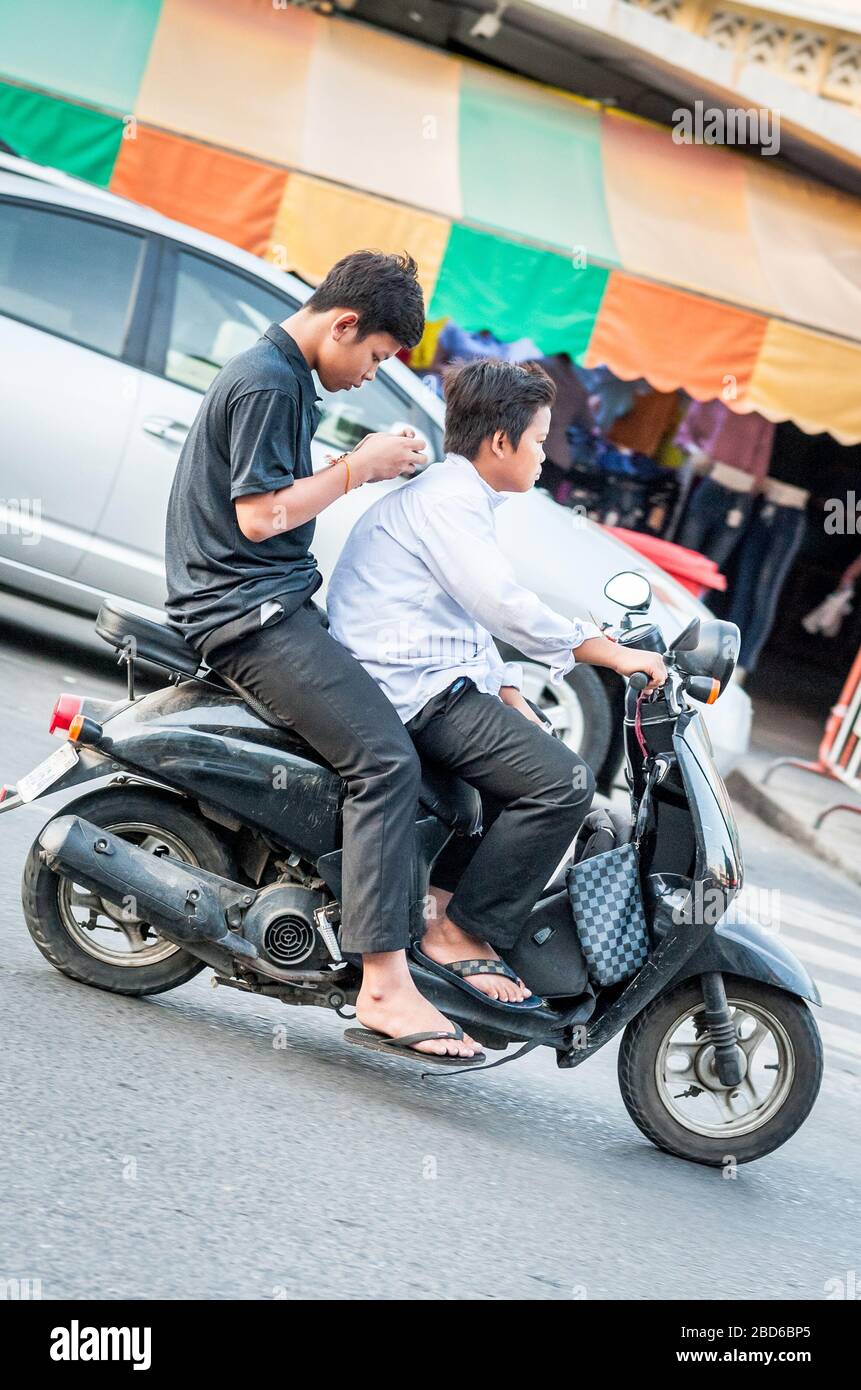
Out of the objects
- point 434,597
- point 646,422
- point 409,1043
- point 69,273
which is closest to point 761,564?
point 646,422

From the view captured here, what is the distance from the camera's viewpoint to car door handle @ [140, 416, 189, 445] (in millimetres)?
7078

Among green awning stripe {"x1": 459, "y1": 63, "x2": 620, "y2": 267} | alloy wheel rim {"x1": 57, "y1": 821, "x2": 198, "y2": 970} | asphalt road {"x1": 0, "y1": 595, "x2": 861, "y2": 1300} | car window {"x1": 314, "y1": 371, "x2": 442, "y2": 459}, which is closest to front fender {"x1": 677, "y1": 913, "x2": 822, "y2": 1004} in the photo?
asphalt road {"x1": 0, "y1": 595, "x2": 861, "y2": 1300}

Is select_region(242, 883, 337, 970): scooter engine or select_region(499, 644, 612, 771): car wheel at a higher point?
select_region(499, 644, 612, 771): car wheel

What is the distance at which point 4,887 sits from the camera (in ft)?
15.1

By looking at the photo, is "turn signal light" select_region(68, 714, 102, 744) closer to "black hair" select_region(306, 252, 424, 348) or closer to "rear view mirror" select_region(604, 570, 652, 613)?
"black hair" select_region(306, 252, 424, 348)

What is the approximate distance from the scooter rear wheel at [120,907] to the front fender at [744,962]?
115 cm

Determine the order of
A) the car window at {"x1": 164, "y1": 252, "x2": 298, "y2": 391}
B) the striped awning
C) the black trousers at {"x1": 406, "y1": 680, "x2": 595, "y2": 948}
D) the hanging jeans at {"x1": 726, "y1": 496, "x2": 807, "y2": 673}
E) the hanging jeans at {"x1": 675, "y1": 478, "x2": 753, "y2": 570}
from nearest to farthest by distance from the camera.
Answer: the black trousers at {"x1": 406, "y1": 680, "x2": 595, "y2": 948} < the car window at {"x1": 164, "y1": 252, "x2": 298, "y2": 391} < the striped awning < the hanging jeans at {"x1": 675, "y1": 478, "x2": 753, "y2": 570} < the hanging jeans at {"x1": 726, "y1": 496, "x2": 807, "y2": 673}

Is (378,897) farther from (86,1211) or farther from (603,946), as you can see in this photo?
(86,1211)

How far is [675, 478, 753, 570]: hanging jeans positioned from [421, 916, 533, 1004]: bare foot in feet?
33.5

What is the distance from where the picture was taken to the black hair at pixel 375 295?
3.61 meters

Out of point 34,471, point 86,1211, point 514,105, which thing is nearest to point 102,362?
point 34,471

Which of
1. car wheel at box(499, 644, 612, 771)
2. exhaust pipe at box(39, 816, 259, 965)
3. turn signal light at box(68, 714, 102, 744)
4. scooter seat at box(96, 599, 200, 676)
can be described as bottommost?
exhaust pipe at box(39, 816, 259, 965)

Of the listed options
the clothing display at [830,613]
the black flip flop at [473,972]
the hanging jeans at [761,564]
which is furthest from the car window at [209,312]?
the clothing display at [830,613]

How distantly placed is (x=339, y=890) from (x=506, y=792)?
0.45 m
